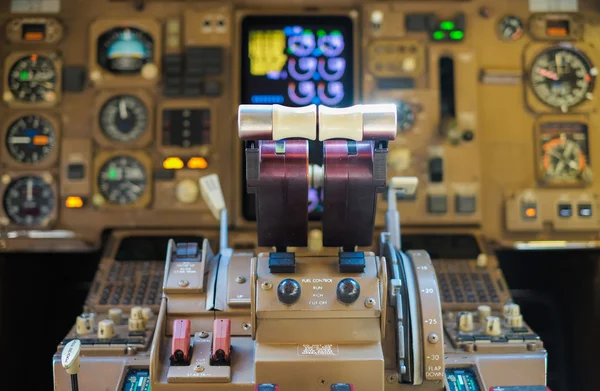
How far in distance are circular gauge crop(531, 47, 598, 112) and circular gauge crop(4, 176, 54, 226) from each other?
2.63m

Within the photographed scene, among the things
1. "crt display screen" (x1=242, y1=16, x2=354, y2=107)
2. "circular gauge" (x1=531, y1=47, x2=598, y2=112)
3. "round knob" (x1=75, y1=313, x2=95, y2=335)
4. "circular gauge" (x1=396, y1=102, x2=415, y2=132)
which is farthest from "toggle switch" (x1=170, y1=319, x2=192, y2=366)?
"circular gauge" (x1=531, y1=47, x2=598, y2=112)

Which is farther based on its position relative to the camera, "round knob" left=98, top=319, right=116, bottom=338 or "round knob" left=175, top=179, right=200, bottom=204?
"round knob" left=175, top=179, right=200, bottom=204

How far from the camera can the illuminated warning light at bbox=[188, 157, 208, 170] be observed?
3.24 metres

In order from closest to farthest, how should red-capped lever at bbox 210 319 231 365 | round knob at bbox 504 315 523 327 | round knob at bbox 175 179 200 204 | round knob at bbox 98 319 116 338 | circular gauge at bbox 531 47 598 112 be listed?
red-capped lever at bbox 210 319 231 365 → round knob at bbox 98 319 116 338 → round knob at bbox 504 315 523 327 → round knob at bbox 175 179 200 204 → circular gauge at bbox 531 47 598 112

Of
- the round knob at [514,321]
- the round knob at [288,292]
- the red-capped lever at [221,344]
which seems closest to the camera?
the round knob at [288,292]

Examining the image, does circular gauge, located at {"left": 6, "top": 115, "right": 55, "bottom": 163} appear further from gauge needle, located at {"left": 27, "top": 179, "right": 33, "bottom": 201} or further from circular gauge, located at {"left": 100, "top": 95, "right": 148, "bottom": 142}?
circular gauge, located at {"left": 100, "top": 95, "right": 148, "bottom": 142}

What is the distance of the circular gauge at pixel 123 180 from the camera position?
3260 mm

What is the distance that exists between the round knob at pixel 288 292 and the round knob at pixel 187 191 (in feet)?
5.01

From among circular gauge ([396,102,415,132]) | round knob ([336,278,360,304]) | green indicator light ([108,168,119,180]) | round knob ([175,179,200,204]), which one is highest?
circular gauge ([396,102,415,132])

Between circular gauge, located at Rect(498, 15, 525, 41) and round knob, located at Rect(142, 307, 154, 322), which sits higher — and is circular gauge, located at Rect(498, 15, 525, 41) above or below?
above

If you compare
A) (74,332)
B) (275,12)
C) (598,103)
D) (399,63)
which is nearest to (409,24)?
(399,63)

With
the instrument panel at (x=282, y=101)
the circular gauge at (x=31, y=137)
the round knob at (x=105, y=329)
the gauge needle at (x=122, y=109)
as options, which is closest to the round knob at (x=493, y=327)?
the instrument panel at (x=282, y=101)

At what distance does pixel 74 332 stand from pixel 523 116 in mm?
2447

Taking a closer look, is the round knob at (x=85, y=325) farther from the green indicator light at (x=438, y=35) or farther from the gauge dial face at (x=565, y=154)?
the gauge dial face at (x=565, y=154)
